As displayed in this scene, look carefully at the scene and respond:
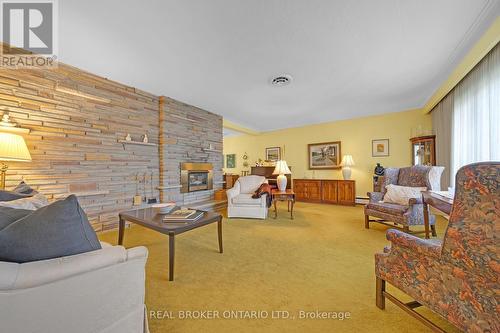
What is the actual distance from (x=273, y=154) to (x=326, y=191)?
89.2 inches

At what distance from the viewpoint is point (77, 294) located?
808mm

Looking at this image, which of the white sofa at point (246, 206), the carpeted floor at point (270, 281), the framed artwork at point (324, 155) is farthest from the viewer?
the framed artwork at point (324, 155)

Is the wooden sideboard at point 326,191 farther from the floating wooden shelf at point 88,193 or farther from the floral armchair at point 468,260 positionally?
the floating wooden shelf at point 88,193

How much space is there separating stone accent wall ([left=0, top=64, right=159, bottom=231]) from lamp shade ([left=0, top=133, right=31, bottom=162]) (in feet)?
2.13

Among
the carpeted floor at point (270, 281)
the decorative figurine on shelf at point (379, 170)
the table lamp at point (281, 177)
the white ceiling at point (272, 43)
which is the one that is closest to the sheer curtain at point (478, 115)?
the white ceiling at point (272, 43)

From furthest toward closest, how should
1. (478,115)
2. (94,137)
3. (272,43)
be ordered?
1. (94,137)
2. (478,115)
3. (272,43)

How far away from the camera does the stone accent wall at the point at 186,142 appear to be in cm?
409

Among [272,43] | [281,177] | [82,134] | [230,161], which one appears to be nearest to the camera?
[272,43]

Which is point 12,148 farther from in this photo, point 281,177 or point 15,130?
point 281,177

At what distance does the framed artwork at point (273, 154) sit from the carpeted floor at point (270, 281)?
3953mm

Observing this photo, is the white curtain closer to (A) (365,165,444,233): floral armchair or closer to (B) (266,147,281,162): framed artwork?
(A) (365,165,444,233): floral armchair

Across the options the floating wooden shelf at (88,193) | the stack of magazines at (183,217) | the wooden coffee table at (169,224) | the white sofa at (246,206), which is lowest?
the white sofa at (246,206)

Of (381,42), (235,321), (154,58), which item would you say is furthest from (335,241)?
(154,58)

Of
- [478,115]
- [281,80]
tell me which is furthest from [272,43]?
[478,115]
